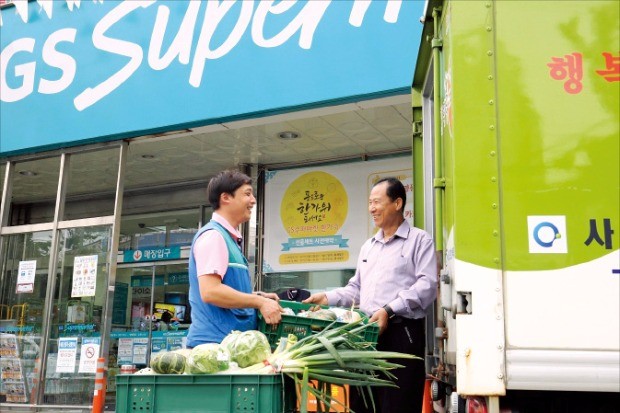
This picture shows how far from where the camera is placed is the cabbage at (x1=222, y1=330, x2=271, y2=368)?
280 cm

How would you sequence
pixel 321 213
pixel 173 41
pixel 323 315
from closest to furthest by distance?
pixel 323 315 → pixel 173 41 → pixel 321 213

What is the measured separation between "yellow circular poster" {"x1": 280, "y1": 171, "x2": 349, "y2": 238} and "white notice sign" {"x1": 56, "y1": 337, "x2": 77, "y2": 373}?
10.4 feet

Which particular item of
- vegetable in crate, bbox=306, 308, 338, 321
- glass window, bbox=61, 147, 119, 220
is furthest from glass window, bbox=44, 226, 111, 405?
vegetable in crate, bbox=306, 308, 338, 321

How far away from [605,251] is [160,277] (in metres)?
9.15

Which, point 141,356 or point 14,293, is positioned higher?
point 14,293

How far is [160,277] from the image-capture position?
10922 mm

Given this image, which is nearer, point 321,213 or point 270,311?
point 270,311

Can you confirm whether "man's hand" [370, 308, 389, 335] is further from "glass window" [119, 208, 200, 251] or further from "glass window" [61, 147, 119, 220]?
"glass window" [119, 208, 200, 251]

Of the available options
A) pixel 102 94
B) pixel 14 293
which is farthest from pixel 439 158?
pixel 14 293

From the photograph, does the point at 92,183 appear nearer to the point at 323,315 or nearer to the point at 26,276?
the point at 26,276

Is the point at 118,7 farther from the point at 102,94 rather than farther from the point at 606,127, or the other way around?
the point at 606,127

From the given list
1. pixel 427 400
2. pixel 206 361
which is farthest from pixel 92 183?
pixel 206 361

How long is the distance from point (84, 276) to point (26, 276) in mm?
1183

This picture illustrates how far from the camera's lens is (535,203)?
2646mm
